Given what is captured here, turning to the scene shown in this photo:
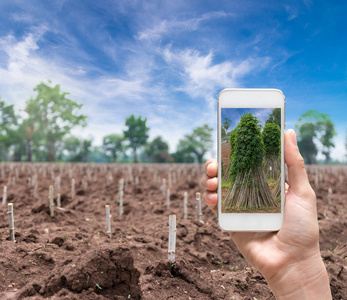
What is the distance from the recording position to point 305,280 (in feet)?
8.76

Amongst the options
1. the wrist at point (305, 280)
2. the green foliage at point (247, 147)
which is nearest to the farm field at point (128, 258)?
the wrist at point (305, 280)

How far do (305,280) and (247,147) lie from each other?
125 centimetres

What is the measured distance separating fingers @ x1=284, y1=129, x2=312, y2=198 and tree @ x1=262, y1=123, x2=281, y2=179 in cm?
8

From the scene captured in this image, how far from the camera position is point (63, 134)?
51656 millimetres

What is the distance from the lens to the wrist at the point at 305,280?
8.74 ft

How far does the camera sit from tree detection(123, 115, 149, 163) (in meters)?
56.8

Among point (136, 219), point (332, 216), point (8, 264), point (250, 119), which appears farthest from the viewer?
point (332, 216)

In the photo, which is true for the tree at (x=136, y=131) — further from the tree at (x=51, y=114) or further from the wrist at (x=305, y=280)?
the wrist at (x=305, y=280)

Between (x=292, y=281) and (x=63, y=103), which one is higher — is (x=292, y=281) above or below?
below

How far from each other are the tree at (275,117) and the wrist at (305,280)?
48.9 inches

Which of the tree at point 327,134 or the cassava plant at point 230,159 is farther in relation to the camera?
the tree at point 327,134

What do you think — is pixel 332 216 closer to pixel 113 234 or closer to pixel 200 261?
pixel 200 261

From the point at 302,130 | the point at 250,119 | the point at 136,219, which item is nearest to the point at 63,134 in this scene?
the point at 302,130

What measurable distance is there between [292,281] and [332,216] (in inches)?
354
